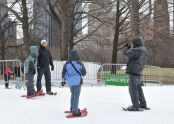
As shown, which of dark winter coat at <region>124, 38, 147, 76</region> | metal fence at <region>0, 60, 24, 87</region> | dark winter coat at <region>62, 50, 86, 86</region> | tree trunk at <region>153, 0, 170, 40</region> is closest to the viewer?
dark winter coat at <region>62, 50, 86, 86</region>

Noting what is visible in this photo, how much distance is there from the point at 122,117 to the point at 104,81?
8.29m

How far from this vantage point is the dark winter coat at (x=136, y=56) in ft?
15.6

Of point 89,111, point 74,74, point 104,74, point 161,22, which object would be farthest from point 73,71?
point 161,22

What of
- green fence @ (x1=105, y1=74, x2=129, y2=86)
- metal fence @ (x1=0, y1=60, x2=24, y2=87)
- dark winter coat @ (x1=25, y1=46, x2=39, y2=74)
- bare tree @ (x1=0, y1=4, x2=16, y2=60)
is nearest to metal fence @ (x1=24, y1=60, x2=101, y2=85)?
green fence @ (x1=105, y1=74, x2=129, y2=86)

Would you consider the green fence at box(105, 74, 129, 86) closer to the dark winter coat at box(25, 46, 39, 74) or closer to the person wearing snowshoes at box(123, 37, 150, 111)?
the dark winter coat at box(25, 46, 39, 74)

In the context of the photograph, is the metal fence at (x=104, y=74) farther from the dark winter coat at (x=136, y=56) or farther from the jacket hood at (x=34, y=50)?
the dark winter coat at (x=136, y=56)

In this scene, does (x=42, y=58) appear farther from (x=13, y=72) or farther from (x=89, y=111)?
Answer: (x=13, y=72)

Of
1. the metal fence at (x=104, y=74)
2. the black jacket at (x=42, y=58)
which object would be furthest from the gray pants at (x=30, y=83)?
the metal fence at (x=104, y=74)

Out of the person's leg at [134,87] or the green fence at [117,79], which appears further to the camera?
the green fence at [117,79]

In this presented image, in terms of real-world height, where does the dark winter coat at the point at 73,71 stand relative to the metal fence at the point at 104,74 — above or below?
above

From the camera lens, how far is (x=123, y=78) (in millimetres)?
12500

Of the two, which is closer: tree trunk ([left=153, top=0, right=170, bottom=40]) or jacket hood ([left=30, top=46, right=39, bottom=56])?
jacket hood ([left=30, top=46, right=39, bottom=56])

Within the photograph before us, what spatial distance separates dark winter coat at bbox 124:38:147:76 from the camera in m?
4.74

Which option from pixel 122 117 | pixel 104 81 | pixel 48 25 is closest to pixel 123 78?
pixel 104 81
